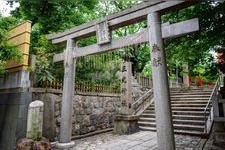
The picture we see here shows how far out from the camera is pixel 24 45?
8086 millimetres

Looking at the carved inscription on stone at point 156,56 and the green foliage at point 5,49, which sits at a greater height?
the green foliage at point 5,49

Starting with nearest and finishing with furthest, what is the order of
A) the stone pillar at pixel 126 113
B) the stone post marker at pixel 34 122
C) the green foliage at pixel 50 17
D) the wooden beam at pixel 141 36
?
the wooden beam at pixel 141 36
the stone post marker at pixel 34 122
the green foliage at pixel 50 17
the stone pillar at pixel 126 113

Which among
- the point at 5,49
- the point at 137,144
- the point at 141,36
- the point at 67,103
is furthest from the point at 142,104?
the point at 5,49

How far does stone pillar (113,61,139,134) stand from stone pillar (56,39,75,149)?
11.7ft

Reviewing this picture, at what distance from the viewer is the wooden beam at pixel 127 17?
19.6 ft

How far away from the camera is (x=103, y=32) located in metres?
7.47

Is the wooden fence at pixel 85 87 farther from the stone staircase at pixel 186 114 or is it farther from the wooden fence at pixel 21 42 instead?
the stone staircase at pixel 186 114

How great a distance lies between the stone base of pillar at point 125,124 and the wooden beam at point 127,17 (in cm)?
517

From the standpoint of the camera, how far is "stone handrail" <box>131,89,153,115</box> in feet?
46.0

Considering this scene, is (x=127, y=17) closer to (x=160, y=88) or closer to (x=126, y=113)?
(x=160, y=88)

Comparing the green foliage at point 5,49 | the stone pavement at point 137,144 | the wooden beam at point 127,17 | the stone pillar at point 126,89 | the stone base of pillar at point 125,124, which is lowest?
the stone pavement at point 137,144

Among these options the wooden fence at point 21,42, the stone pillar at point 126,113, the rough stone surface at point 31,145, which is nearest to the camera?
the rough stone surface at point 31,145

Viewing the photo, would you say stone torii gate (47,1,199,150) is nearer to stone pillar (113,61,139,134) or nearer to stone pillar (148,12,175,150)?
stone pillar (148,12,175,150)

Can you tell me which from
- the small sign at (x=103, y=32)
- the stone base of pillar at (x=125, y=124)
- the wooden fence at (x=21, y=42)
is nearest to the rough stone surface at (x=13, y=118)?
the wooden fence at (x=21, y=42)
